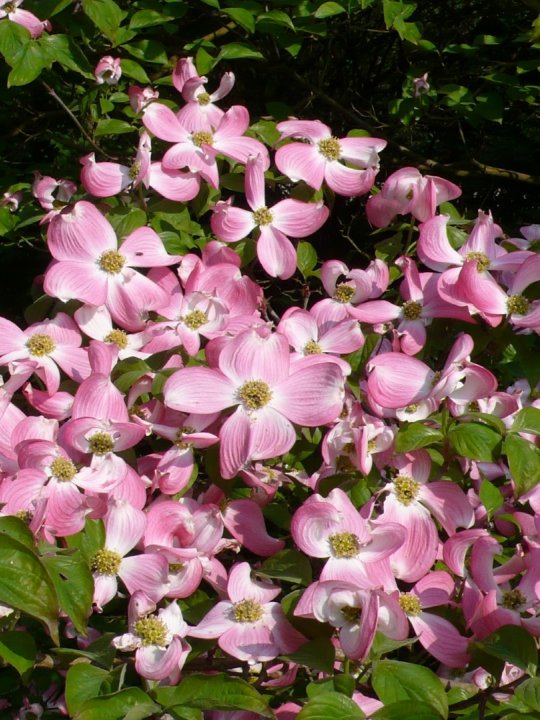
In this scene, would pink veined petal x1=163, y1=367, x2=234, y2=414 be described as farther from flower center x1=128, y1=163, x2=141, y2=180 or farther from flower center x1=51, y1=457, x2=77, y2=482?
flower center x1=128, y1=163, x2=141, y2=180

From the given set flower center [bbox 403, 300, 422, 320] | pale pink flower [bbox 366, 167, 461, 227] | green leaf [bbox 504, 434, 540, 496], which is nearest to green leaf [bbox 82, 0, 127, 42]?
pale pink flower [bbox 366, 167, 461, 227]

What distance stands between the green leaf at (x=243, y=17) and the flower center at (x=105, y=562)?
0.90 meters

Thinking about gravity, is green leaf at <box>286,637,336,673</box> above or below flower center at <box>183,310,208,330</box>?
below

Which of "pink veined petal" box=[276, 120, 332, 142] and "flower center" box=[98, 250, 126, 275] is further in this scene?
"pink veined petal" box=[276, 120, 332, 142]

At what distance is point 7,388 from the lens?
922mm

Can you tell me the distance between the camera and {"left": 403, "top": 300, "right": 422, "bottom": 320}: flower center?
0.99m

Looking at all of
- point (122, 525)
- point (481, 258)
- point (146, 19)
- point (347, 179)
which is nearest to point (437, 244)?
point (481, 258)

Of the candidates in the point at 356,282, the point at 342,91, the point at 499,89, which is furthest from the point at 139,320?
the point at 342,91

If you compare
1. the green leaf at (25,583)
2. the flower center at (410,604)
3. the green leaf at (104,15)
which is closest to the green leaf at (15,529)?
the green leaf at (25,583)

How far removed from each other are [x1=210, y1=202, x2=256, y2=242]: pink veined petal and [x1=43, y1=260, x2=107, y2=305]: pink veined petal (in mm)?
156

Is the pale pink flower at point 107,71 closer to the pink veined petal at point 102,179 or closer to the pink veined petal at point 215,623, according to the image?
the pink veined petal at point 102,179

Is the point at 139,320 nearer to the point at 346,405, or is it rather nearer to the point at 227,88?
the point at 346,405

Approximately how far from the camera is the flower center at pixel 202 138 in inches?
44.1

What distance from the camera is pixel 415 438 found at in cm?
82
